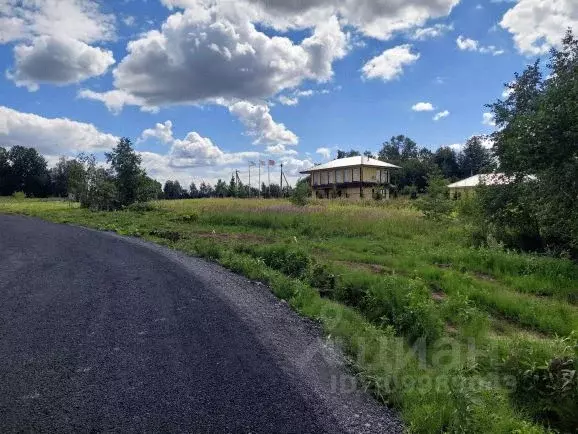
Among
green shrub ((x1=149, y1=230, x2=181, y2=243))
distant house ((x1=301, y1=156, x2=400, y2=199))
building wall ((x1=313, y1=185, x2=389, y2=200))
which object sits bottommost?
green shrub ((x1=149, y1=230, x2=181, y2=243))

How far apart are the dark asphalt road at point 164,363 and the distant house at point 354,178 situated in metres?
49.3

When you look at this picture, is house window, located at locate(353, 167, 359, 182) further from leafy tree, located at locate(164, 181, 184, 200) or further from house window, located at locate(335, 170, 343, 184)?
leafy tree, located at locate(164, 181, 184, 200)

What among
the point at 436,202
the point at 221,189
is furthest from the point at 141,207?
the point at 221,189

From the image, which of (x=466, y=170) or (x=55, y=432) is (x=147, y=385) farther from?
(x=466, y=170)

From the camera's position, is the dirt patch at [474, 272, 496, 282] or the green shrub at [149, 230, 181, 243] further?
the green shrub at [149, 230, 181, 243]

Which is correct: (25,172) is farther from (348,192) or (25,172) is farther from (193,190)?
(348,192)

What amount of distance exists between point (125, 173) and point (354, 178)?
1180 inches

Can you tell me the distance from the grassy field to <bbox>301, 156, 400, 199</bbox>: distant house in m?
41.3

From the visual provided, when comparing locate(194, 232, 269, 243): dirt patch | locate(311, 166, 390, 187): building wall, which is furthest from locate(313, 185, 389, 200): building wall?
locate(194, 232, 269, 243): dirt patch

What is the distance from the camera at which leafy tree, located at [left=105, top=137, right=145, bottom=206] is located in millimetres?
37719

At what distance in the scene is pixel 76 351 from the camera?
545 cm

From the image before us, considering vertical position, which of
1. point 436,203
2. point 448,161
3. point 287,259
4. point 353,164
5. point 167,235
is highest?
point 448,161

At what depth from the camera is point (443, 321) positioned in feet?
25.1

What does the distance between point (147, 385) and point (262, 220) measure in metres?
18.2
